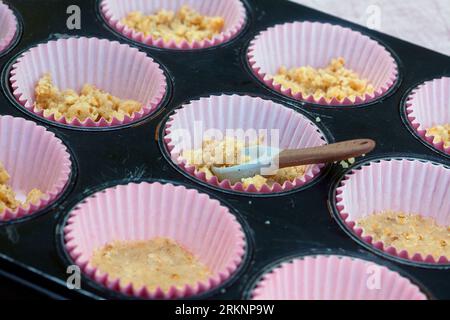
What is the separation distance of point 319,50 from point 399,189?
2.43 ft

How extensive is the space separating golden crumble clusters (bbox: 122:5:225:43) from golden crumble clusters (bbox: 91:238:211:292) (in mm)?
937

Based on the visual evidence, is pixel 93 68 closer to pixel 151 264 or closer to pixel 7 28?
pixel 7 28

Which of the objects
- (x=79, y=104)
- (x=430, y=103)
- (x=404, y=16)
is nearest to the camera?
(x=79, y=104)

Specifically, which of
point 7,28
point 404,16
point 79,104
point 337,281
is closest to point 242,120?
point 79,104

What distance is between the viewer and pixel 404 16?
3.43m

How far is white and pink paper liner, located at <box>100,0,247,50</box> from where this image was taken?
9.13 feet

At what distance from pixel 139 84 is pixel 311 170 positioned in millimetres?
703

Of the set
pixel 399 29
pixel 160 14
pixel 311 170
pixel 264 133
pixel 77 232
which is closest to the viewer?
pixel 77 232

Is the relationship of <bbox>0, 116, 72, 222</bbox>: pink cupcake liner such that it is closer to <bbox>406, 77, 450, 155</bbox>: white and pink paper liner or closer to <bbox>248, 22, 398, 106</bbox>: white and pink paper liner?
<bbox>248, 22, 398, 106</bbox>: white and pink paper liner

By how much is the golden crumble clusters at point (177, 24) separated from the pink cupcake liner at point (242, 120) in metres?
0.42
